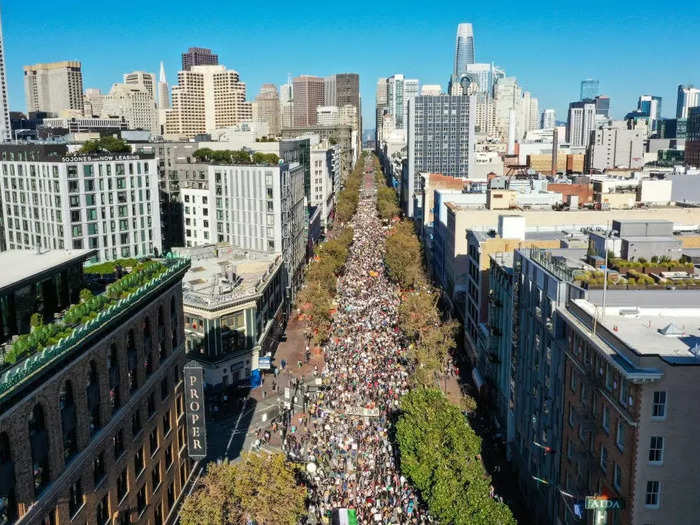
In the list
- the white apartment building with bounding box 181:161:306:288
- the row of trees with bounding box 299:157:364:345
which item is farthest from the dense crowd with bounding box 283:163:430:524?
the white apartment building with bounding box 181:161:306:288

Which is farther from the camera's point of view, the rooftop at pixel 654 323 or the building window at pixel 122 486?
the rooftop at pixel 654 323

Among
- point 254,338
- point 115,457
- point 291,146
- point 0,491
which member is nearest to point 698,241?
point 254,338

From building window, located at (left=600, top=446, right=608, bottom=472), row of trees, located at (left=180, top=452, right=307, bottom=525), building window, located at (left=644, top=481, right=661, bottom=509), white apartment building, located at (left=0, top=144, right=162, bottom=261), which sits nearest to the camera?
building window, located at (left=644, top=481, right=661, bottom=509)

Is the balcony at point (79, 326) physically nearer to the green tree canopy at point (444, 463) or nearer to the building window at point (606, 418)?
the green tree canopy at point (444, 463)

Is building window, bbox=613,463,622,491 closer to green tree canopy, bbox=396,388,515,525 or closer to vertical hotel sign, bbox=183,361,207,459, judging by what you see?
green tree canopy, bbox=396,388,515,525

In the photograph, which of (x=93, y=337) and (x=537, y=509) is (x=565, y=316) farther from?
(x=93, y=337)

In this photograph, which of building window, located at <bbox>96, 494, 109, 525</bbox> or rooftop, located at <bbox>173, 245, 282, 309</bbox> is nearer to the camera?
building window, located at <bbox>96, 494, 109, 525</bbox>

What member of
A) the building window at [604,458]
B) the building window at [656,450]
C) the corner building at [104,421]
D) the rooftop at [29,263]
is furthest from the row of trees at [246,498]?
the building window at [656,450]
